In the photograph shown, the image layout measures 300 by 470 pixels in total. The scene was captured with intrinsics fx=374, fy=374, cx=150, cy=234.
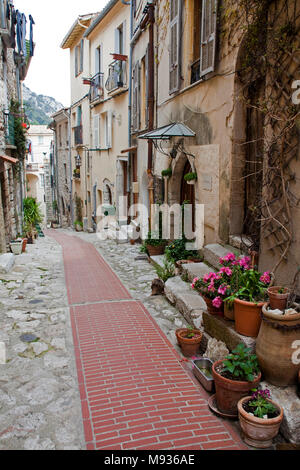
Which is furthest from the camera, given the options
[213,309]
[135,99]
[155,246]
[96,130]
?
[96,130]

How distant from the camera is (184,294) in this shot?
20.0 ft

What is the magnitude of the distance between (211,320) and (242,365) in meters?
1.16

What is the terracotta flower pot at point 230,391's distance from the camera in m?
3.47

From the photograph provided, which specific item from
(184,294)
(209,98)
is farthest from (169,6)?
(184,294)

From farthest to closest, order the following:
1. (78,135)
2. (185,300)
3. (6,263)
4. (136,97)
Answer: (78,135), (136,97), (6,263), (185,300)

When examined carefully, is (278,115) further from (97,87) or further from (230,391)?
(97,87)

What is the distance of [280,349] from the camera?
3.48m

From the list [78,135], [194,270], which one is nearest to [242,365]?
[194,270]

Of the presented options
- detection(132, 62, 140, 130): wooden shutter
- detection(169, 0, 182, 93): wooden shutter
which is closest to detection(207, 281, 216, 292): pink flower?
detection(169, 0, 182, 93): wooden shutter

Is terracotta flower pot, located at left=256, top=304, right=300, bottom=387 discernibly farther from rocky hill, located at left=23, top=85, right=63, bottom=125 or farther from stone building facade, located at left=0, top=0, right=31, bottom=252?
rocky hill, located at left=23, top=85, right=63, bottom=125

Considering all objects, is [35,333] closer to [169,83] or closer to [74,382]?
[74,382]

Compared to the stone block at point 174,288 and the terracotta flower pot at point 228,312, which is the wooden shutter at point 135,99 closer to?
the stone block at point 174,288

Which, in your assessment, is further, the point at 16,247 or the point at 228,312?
the point at 16,247

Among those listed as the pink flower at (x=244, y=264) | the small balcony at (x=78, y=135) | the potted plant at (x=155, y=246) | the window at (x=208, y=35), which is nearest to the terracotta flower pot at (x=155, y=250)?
the potted plant at (x=155, y=246)
